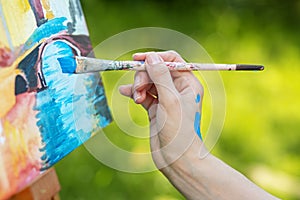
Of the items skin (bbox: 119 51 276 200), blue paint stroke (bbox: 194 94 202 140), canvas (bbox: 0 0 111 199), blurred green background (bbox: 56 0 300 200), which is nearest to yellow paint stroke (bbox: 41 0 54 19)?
canvas (bbox: 0 0 111 199)

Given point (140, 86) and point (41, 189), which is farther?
point (41, 189)

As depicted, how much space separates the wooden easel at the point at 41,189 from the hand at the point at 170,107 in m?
0.27

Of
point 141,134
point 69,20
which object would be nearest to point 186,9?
point 141,134

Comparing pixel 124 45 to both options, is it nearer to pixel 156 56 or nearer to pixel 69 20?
pixel 69 20

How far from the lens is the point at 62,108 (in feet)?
3.47

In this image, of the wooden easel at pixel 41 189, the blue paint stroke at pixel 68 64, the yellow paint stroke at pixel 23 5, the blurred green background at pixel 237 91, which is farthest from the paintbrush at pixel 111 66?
the blurred green background at pixel 237 91

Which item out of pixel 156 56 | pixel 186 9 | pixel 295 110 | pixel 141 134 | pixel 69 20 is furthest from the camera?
pixel 186 9

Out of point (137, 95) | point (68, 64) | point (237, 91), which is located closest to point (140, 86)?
point (137, 95)

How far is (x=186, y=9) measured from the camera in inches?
131

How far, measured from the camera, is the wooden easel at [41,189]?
Result: 114 centimetres

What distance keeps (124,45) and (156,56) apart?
33 centimetres

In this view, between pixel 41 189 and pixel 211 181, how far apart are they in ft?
1.21

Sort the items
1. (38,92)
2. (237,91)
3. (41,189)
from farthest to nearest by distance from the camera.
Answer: (237,91) → (41,189) → (38,92)

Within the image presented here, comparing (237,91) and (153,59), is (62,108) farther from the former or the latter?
(237,91)
